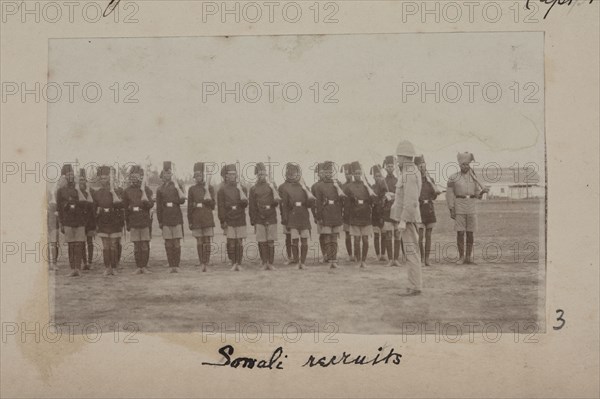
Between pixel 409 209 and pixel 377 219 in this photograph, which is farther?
pixel 377 219

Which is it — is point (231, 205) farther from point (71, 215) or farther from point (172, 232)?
point (71, 215)

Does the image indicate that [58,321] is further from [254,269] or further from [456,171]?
[456,171]

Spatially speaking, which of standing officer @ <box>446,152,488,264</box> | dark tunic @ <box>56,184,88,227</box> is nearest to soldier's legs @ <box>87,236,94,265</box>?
dark tunic @ <box>56,184,88,227</box>

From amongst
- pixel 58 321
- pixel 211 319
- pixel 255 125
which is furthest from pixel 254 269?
pixel 58 321

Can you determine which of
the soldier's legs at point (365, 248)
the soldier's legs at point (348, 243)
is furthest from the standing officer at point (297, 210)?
the soldier's legs at point (365, 248)

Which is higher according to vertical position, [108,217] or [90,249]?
[108,217]

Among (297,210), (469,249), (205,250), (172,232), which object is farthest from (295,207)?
(469,249)

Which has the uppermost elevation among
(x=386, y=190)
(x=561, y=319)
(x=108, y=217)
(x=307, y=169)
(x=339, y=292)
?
(x=307, y=169)
